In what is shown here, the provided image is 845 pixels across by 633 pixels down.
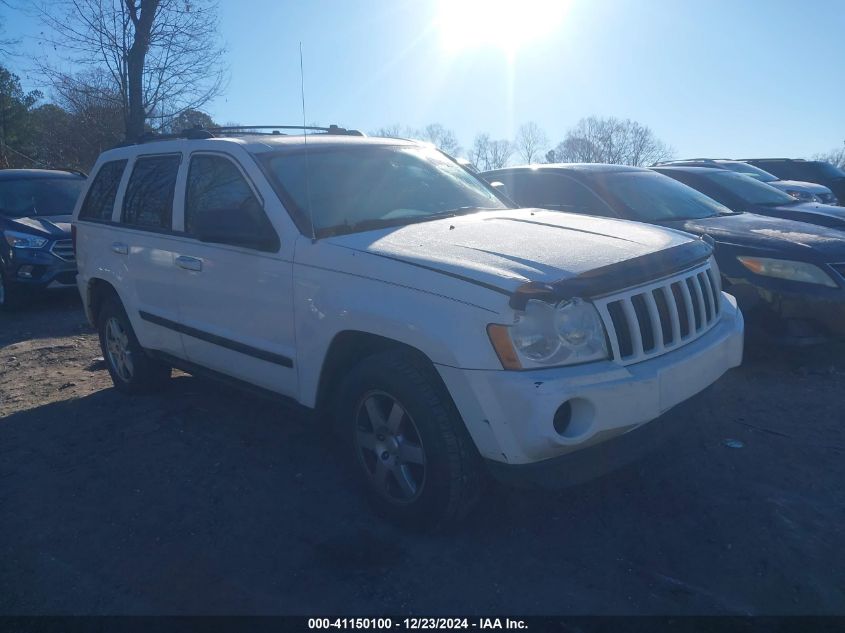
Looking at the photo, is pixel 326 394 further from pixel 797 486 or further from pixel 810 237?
pixel 810 237

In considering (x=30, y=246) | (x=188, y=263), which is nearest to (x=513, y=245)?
(x=188, y=263)

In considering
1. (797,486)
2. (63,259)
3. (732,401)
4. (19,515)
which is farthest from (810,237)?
(63,259)

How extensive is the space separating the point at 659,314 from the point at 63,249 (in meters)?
8.18

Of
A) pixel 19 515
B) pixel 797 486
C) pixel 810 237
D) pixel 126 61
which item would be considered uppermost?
pixel 126 61

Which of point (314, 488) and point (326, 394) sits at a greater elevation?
point (326, 394)

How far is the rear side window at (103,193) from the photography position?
552cm

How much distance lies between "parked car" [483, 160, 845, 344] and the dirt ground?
56 cm

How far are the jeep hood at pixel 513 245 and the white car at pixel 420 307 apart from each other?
2 centimetres

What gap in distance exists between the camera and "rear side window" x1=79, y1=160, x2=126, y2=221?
552 centimetres

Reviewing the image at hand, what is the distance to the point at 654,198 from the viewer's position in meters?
6.53

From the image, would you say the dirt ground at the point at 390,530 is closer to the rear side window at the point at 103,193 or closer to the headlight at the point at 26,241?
the rear side window at the point at 103,193

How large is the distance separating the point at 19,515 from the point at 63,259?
6119mm

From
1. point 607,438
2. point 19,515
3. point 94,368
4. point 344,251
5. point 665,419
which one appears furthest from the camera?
point 94,368

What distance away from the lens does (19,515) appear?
3.81m
